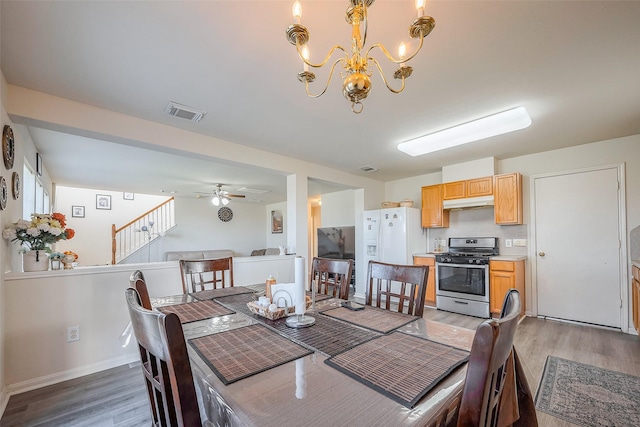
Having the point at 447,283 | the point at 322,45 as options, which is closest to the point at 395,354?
the point at 322,45

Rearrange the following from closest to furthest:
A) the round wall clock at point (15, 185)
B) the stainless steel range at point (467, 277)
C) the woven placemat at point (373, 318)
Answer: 1. the woven placemat at point (373, 318)
2. the round wall clock at point (15, 185)
3. the stainless steel range at point (467, 277)

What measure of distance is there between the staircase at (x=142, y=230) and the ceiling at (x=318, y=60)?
3964mm

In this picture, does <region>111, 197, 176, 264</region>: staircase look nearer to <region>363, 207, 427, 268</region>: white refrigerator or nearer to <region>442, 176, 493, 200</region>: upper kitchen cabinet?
<region>363, 207, 427, 268</region>: white refrigerator

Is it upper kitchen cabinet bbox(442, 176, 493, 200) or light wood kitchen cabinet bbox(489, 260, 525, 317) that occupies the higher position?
upper kitchen cabinet bbox(442, 176, 493, 200)

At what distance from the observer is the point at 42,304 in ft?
7.55

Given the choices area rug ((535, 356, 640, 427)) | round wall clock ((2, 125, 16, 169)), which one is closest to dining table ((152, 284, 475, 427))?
area rug ((535, 356, 640, 427))

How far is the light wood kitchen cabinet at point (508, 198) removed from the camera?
387 centimetres

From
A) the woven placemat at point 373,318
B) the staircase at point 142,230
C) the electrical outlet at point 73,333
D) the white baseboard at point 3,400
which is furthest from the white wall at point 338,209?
the white baseboard at point 3,400

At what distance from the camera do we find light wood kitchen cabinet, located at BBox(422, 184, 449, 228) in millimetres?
4629

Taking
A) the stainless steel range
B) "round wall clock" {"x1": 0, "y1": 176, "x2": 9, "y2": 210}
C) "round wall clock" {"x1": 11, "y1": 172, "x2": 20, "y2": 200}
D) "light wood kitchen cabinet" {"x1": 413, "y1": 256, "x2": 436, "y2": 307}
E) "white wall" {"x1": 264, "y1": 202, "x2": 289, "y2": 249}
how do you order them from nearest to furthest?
"round wall clock" {"x1": 0, "y1": 176, "x2": 9, "y2": 210} < "round wall clock" {"x1": 11, "y1": 172, "x2": 20, "y2": 200} < the stainless steel range < "light wood kitchen cabinet" {"x1": 413, "y1": 256, "x2": 436, "y2": 307} < "white wall" {"x1": 264, "y1": 202, "x2": 289, "y2": 249}

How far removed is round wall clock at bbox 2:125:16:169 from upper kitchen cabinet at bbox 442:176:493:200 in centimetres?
502

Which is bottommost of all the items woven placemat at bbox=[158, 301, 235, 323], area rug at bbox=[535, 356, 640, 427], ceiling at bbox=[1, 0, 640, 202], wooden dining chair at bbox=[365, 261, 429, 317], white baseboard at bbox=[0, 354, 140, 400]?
area rug at bbox=[535, 356, 640, 427]

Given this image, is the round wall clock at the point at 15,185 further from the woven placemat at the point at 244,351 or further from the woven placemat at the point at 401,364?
the woven placemat at the point at 401,364

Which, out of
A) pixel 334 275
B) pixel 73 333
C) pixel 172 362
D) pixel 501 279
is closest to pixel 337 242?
pixel 501 279
